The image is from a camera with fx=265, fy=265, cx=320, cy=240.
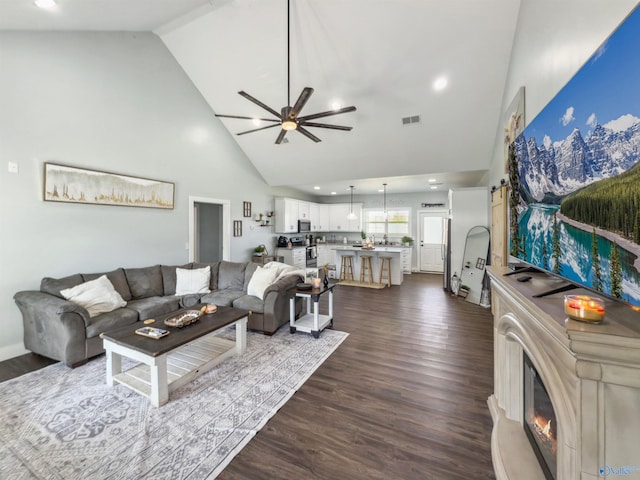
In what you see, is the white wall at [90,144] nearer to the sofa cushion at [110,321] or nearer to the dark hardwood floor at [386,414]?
the sofa cushion at [110,321]

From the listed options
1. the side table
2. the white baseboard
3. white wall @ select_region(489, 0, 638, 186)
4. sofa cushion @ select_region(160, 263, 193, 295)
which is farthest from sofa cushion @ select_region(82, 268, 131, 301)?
white wall @ select_region(489, 0, 638, 186)

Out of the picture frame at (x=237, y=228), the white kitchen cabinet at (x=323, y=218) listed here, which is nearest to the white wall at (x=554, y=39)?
the picture frame at (x=237, y=228)

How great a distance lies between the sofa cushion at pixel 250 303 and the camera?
11.7 feet

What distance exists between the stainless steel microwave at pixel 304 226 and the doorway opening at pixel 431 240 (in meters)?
3.66

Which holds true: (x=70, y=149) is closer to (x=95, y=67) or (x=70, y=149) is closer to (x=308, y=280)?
(x=95, y=67)

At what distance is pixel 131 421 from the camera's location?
1.98m

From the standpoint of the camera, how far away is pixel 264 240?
284 inches

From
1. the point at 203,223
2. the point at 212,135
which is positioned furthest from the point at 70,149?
the point at 203,223

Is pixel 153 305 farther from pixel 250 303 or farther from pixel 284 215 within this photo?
Result: pixel 284 215

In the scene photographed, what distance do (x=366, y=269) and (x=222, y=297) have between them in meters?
4.04

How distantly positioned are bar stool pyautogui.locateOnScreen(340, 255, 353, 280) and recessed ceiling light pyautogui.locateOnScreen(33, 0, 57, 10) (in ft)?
20.4

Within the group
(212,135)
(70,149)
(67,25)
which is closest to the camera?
(67,25)

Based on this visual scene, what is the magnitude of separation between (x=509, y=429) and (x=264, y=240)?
6244 mm

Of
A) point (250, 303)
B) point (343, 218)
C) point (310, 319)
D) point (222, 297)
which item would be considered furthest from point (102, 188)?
point (343, 218)
